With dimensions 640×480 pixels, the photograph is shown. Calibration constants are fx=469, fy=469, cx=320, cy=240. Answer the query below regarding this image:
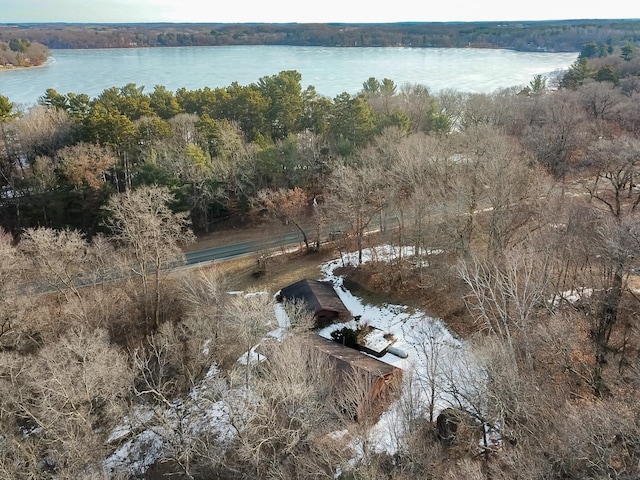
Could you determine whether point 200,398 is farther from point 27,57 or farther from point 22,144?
point 27,57

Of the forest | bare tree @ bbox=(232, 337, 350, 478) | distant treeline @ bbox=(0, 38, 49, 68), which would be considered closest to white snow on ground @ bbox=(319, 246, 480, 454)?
the forest

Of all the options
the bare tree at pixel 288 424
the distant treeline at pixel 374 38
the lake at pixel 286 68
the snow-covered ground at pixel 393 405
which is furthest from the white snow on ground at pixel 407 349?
the distant treeline at pixel 374 38

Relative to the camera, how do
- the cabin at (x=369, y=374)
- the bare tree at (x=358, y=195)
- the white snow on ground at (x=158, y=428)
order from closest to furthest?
the white snow on ground at (x=158, y=428) → the cabin at (x=369, y=374) → the bare tree at (x=358, y=195)

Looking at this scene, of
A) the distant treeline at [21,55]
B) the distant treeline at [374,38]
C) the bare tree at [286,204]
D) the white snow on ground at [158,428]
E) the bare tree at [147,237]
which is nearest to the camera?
the white snow on ground at [158,428]

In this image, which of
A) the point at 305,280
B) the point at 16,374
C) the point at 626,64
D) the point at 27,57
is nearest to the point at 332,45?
the point at 27,57

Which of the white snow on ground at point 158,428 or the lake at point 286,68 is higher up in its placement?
the lake at point 286,68

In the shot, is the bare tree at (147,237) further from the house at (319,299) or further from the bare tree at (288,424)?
the bare tree at (288,424)
